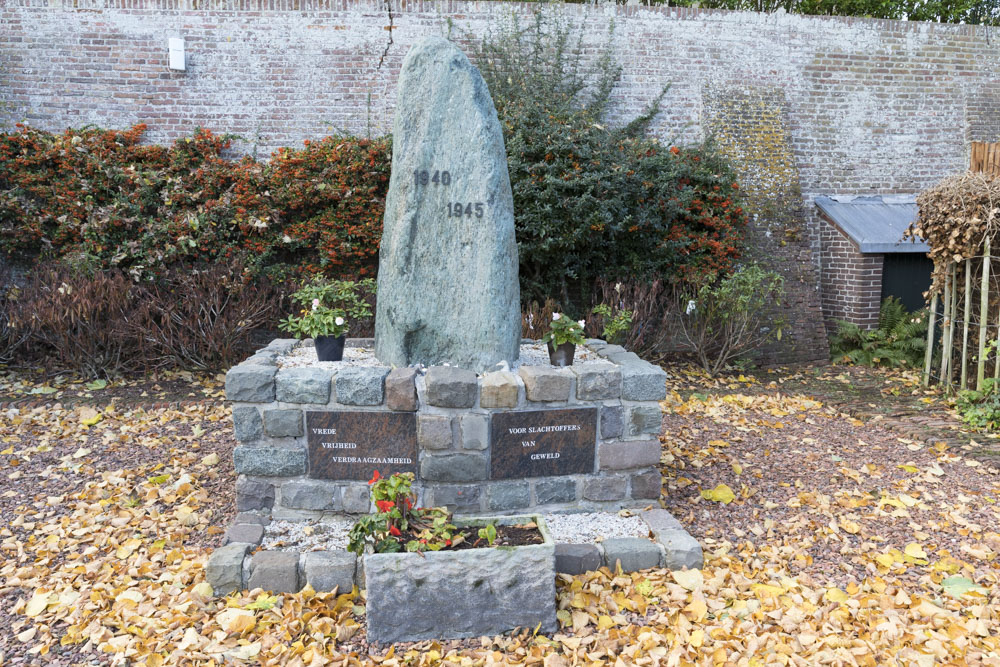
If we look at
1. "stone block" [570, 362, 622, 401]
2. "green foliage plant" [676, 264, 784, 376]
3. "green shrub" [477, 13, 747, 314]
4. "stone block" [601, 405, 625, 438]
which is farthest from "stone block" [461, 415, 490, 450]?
"green foliage plant" [676, 264, 784, 376]

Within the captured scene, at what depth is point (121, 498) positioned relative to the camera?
Result: 4109 mm

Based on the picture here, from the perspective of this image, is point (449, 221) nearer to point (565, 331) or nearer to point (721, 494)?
point (565, 331)

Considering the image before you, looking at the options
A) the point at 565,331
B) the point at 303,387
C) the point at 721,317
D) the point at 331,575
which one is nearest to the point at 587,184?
the point at 721,317

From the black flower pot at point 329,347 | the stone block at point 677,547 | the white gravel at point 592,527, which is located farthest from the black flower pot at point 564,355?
the black flower pot at point 329,347

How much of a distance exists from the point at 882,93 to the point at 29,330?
35.7 feet

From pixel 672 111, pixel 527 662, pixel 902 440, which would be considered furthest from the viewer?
pixel 672 111

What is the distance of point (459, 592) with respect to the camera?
276 cm

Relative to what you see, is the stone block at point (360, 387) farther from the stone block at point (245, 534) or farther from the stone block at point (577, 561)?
the stone block at point (577, 561)

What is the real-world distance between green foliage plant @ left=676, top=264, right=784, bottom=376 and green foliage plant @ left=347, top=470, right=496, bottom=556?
4933mm

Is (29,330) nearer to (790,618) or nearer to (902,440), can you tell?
(790,618)

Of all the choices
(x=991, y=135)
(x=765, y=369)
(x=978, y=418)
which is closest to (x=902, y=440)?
(x=978, y=418)

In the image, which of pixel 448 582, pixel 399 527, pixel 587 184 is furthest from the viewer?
pixel 587 184

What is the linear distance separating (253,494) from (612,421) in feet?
6.54

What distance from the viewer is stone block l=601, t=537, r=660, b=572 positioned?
3258 mm
